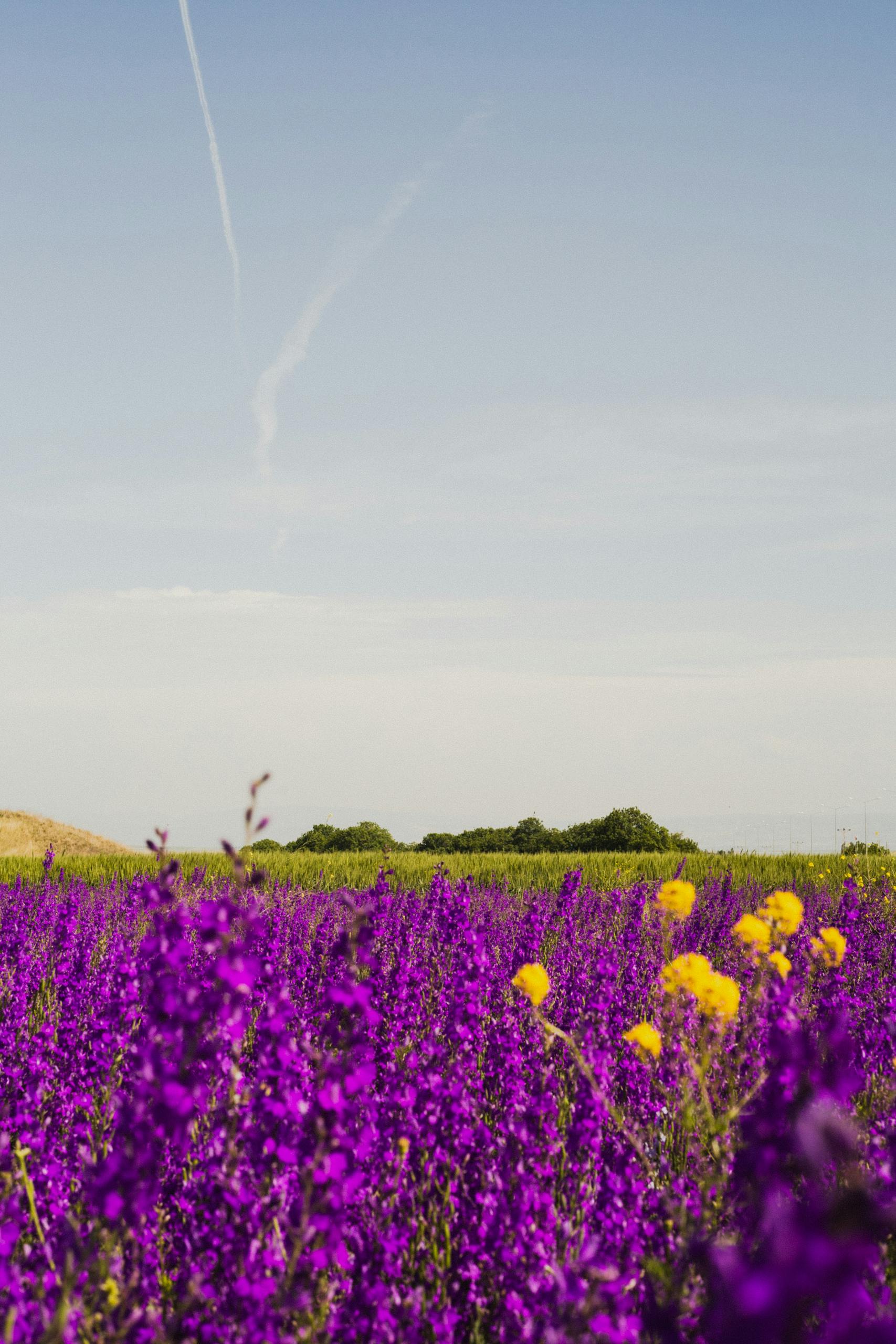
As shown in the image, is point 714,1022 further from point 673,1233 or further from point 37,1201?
point 37,1201

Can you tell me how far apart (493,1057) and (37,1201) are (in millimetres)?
1771

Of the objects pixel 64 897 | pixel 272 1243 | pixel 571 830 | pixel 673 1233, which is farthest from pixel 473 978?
pixel 571 830

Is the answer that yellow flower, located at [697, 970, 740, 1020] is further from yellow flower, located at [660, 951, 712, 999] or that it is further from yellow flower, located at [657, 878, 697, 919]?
yellow flower, located at [657, 878, 697, 919]

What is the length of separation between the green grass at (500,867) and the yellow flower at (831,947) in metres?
6.19

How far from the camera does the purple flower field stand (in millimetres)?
1674

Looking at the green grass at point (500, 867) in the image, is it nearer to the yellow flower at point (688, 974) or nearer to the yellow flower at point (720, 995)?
the yellow flower at point (688, 974)

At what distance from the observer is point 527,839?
2102 centimetres

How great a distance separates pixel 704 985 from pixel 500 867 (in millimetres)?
9874

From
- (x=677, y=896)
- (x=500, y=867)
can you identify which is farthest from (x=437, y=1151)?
(x=500, y=867)

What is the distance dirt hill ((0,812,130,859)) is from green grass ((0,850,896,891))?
24.1 ft

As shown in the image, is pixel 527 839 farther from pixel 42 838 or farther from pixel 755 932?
pixel 755 932

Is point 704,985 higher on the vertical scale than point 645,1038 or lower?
higher

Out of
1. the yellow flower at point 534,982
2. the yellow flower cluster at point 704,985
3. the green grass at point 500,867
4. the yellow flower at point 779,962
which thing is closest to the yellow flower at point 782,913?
the yellow flower at point 779,962

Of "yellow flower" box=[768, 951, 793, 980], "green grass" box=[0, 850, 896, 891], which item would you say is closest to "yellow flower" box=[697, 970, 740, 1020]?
"yellow flower" box=[768, 951, 793, 980]
